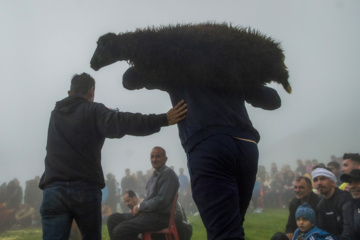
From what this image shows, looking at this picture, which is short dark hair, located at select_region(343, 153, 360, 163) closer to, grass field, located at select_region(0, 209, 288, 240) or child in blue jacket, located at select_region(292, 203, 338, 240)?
child in blue jacket, located at select_region(292, 203, 338, 240)

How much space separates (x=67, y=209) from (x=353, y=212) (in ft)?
10.4

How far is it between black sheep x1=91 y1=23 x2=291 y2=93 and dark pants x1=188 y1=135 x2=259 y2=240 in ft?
0.95

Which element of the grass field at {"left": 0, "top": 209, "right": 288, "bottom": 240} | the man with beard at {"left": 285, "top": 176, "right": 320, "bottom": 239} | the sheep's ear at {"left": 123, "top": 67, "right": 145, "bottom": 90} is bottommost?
the grass field at {"left": 0, "top": 209, "right": 288, "bottom": 240}

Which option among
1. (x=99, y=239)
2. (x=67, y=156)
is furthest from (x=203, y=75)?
(x=99, y=239)

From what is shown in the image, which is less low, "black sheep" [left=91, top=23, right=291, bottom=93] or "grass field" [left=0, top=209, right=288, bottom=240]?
"black sheep" [left=91, top=23, right=291, bottom=93]

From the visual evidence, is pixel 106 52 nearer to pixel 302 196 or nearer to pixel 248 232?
pixel 302 196

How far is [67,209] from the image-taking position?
2383mm

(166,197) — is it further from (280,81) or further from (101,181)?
(280,81)

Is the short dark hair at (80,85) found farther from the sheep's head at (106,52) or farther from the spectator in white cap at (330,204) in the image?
the spectator in white cap at (330,204)

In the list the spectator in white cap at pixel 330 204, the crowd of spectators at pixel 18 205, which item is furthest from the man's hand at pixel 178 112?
the crowd of spectators at pixel 18 205

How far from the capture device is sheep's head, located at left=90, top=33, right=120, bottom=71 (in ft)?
5.48

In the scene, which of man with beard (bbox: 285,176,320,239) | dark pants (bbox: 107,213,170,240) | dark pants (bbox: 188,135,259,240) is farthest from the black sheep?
man with beard (bbox: 285,176,320,239)

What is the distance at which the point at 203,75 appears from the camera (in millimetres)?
1594

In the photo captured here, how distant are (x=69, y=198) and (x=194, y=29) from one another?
4.77ft
